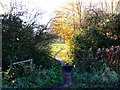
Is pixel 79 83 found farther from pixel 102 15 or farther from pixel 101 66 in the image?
pixel 102 15

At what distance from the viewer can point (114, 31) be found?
10.5m

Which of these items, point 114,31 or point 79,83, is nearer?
point 79,83

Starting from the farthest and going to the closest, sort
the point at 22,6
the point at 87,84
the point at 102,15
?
the point at 102,15 → the point at 22,6 → the point at 87,84

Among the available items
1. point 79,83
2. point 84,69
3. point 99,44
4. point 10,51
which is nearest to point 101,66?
point 84,69

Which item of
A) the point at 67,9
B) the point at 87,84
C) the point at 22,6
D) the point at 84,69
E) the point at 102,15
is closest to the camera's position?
the point at 87,84

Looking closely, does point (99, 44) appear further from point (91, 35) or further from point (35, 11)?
point (35, 11)

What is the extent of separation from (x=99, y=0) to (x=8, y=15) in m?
6.37

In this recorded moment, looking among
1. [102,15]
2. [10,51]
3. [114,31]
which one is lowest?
[10,51]

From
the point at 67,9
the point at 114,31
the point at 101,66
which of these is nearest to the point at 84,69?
the point at 101,66

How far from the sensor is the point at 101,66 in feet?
26.5

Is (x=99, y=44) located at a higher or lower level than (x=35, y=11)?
lower

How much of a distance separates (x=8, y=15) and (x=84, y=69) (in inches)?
133

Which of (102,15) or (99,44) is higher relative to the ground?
(102,15)

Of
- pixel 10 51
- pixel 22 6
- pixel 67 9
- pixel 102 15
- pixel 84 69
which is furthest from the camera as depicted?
pixel 67 9
